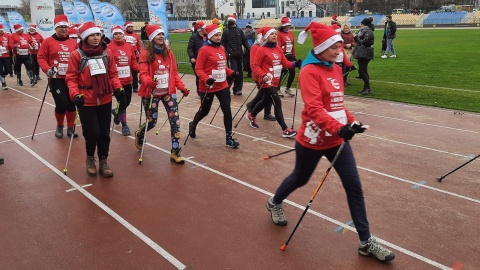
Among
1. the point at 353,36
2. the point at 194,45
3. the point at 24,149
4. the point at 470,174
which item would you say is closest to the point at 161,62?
the point at 24,149

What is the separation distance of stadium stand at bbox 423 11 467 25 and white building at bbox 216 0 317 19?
136 ft

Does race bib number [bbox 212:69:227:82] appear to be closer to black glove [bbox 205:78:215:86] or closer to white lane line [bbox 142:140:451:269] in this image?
black glove [bbox 205:78:215:86]

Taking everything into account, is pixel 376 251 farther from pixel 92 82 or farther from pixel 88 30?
pixel 88 30

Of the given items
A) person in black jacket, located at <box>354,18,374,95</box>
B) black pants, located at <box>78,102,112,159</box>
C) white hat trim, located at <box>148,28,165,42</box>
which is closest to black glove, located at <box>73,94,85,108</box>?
black pants, located at <box>78,102,112,159</box>

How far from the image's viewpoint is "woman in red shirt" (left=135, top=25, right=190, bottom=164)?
21.0ft

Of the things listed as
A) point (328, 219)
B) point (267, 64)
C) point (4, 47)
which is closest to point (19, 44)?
point (4, 47)

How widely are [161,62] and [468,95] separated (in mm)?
9069

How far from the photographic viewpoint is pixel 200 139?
8117 millimetres

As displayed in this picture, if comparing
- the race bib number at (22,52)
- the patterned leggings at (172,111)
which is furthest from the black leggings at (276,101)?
the race bib number at (22,52)

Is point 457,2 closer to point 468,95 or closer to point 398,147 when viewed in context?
point 468,95

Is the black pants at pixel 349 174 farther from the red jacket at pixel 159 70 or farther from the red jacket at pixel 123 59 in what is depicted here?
the red jacket at pixel 123 59

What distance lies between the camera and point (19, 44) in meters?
15.3

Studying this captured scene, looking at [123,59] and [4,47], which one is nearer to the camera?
[123,59]

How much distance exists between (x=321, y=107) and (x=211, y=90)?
3.88m
